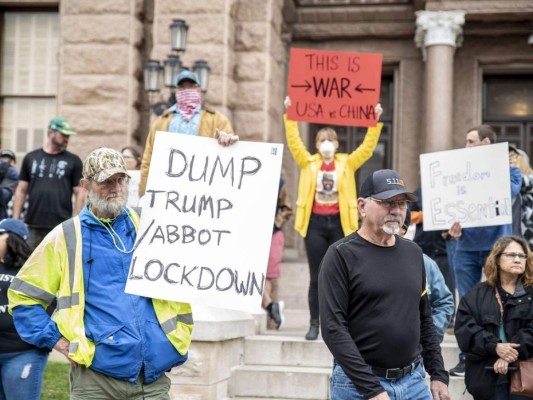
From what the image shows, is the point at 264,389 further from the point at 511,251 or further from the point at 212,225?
the point at 212,225

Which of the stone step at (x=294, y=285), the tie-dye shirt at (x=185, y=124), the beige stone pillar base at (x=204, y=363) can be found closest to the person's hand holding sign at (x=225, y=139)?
the tie-dye shirt at (x=185, y=124)

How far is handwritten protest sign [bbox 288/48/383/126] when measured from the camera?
866cm

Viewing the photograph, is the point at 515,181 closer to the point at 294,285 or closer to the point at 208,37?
the point at 294,285

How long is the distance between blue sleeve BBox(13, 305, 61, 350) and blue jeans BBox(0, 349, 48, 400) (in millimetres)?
1844

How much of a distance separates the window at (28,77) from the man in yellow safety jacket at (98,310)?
407 inches

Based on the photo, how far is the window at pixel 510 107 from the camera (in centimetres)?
1480

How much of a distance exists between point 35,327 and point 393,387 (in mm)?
1677

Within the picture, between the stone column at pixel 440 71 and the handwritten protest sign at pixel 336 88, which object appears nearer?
the handwritten protest sign at pixel 336 88

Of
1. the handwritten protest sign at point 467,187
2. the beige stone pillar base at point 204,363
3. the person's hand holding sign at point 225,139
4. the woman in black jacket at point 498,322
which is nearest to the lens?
the person's hand holding sign at point 225,139

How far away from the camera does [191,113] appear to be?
7.51 metres

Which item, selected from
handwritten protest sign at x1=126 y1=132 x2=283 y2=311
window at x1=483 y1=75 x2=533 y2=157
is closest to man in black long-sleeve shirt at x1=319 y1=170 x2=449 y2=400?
handwritten protest sign at x1=126 y1=132 x2=283 y2=311

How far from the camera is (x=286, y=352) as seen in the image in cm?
868

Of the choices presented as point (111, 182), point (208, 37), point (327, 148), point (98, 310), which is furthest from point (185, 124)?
point (208, 37)

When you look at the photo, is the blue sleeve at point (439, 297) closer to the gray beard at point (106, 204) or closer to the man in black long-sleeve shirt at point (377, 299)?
the man in black long-sleeve shirt at point (377, 299)
